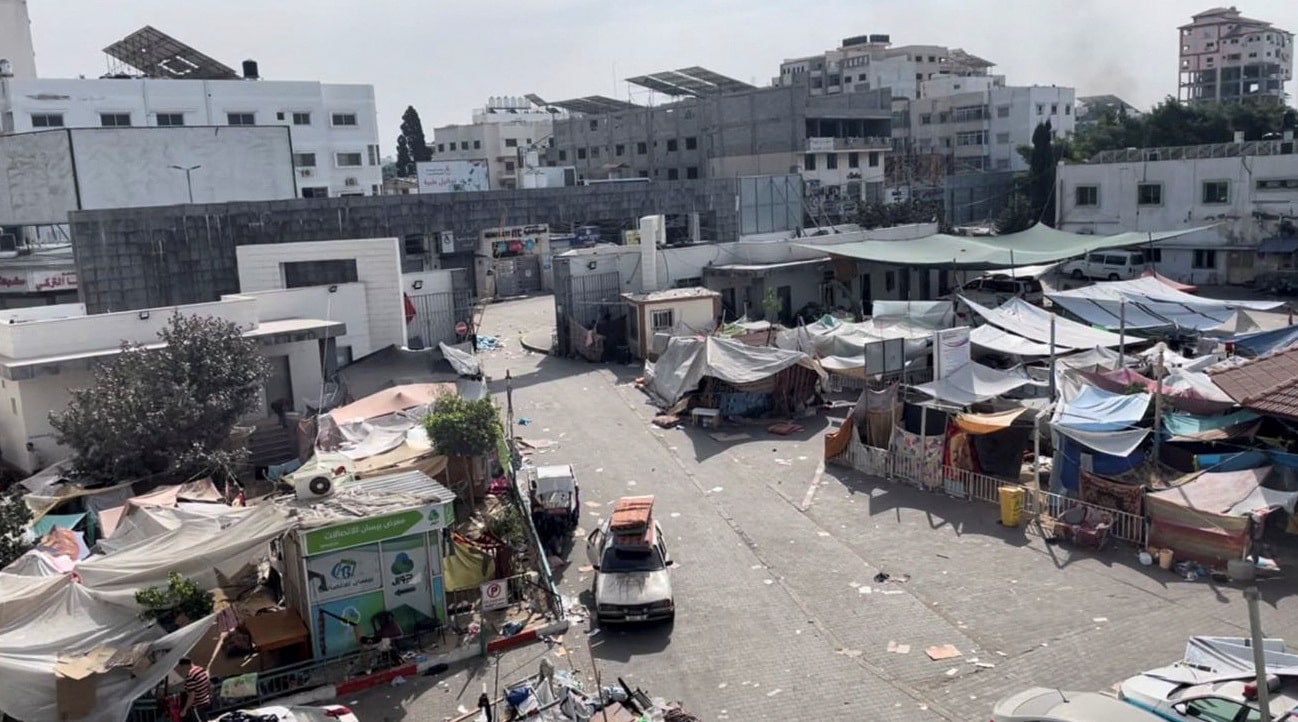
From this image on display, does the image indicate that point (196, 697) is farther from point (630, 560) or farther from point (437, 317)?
point (437, 317)

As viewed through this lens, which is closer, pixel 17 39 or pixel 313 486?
pixel 313 486

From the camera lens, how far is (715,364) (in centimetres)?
2339

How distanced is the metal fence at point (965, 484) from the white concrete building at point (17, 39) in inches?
1988

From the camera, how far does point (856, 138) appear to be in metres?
61.8

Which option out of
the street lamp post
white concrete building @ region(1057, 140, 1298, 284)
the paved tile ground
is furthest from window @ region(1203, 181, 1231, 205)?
the street lamp post

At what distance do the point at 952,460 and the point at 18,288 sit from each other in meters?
30.8

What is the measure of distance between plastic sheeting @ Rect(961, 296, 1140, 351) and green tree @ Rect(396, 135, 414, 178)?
2464 inches

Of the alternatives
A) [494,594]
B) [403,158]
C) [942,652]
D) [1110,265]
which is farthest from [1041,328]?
[403,158]

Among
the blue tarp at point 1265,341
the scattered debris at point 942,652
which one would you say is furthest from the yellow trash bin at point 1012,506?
the blue tarp at point 1265,341

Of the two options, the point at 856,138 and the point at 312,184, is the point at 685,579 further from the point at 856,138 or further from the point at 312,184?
the point at 856,138

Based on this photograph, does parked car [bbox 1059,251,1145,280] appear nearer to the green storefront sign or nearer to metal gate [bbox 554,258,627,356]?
metal gate [bbox 554,258,627,356]

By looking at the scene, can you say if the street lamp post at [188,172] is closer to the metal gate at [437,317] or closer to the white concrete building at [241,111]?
the white concrete building at [241,111]

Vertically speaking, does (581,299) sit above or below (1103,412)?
above

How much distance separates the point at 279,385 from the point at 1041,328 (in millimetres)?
17994
